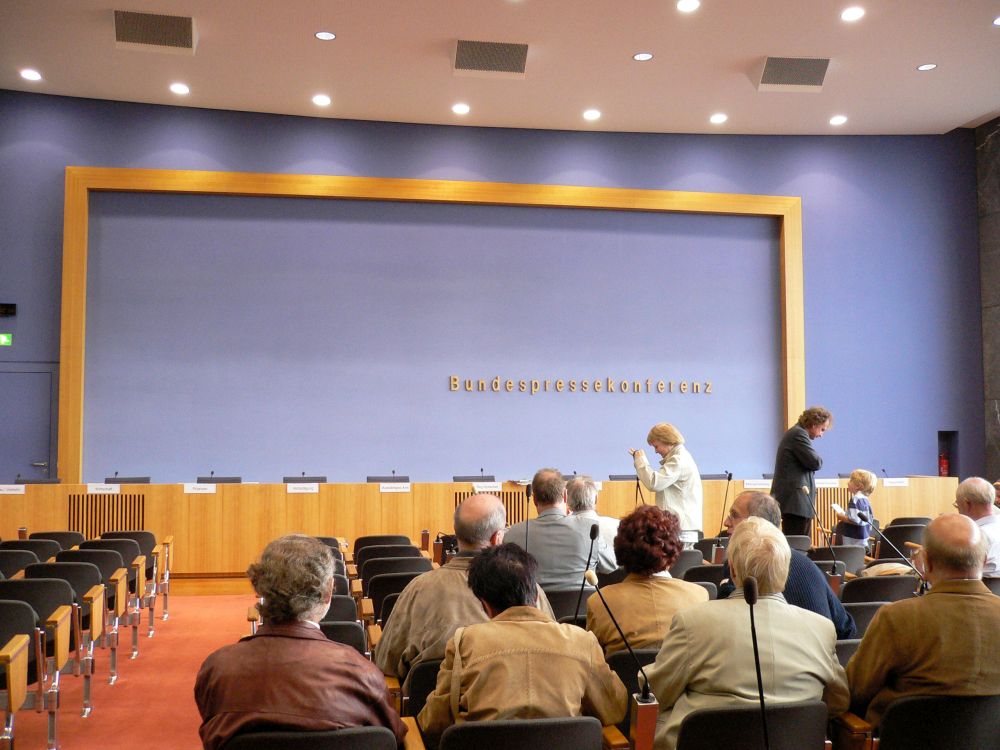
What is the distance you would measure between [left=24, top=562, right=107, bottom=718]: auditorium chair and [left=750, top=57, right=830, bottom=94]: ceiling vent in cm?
739

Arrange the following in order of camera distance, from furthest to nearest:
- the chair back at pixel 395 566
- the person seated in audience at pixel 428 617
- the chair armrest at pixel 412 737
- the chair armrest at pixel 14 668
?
1. the chair back at pixel 395 566
2. the chair armrest at pixel 14 668
3. the person seated in audience at pixel 428 617
4. the chair armrest at pixel 412 737

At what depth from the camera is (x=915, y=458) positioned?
35.3ft

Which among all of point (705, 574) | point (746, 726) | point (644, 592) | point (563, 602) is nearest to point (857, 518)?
point (705, 574)

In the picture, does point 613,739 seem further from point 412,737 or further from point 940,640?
point 940,640

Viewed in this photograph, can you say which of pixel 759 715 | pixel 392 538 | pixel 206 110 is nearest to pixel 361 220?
pixel 206 110

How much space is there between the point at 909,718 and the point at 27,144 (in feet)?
32.8

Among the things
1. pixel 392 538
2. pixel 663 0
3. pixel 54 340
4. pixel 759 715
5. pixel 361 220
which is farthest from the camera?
pixel 361 220

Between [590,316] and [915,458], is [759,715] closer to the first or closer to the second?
[590,316]

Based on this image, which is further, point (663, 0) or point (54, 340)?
point (54, 340)

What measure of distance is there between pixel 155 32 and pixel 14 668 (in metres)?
6.33

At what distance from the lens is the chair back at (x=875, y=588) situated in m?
4.10

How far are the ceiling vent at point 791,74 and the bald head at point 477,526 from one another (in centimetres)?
683

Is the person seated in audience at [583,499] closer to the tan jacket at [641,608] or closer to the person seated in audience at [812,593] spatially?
the person seated in audience at [812,593]

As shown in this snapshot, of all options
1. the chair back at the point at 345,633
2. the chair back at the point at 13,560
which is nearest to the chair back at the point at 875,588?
the chair back at the point at 345,633
